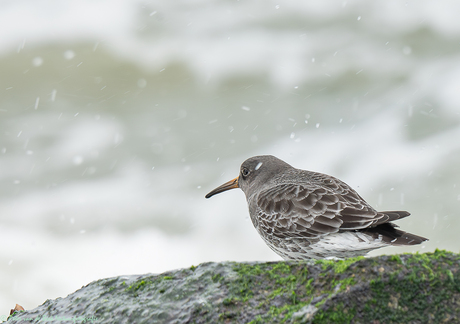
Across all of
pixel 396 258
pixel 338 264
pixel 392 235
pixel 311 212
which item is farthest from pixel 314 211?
pixel 396 258

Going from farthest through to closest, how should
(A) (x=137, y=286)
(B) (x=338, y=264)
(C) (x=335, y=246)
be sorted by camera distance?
(C) (x=335, y=246)
(A) (x=137, y=286)
(B) (x=338, y=264)

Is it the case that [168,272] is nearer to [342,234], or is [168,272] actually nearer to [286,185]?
[342,234]

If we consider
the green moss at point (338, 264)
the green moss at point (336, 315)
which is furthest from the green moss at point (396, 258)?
the green moss at point (336, 315)

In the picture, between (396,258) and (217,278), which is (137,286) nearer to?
(217,278)

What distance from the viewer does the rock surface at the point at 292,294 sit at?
3.26 m

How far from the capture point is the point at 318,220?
582cm

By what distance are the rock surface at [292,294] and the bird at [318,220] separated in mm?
1762

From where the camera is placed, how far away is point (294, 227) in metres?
5.98

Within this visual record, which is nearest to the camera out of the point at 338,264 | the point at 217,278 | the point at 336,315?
the point at 336,315

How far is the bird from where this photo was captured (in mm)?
5469

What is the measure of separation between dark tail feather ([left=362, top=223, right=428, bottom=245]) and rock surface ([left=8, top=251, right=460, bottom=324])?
1.44 metres

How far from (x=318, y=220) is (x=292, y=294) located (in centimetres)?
237

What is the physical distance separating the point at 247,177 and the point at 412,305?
520 cm

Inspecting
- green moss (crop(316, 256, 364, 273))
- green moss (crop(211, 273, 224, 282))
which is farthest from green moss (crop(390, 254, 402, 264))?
green moss (crop(211, 273, 224, 282))
